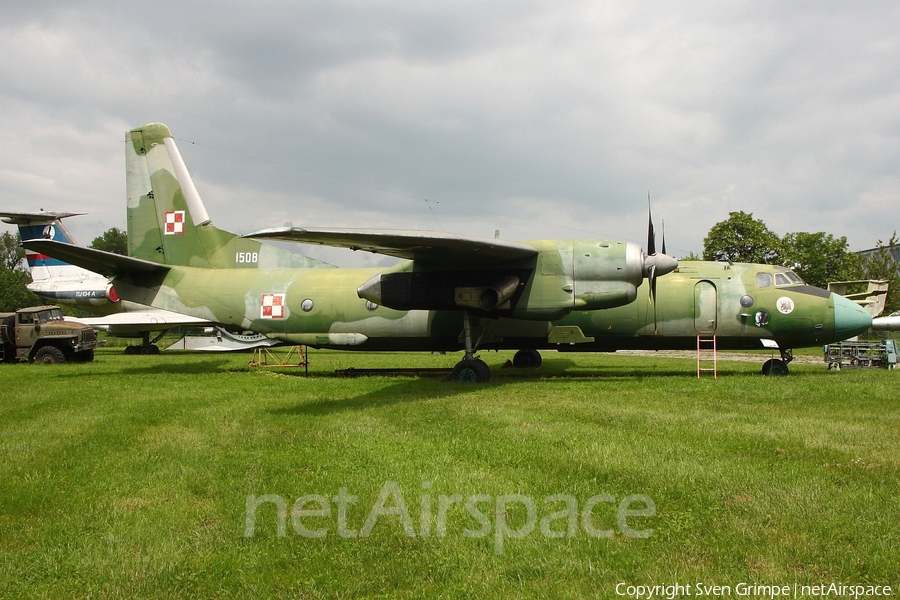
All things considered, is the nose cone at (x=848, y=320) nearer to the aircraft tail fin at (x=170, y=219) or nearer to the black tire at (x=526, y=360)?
the black tire at (x=526, y=360)

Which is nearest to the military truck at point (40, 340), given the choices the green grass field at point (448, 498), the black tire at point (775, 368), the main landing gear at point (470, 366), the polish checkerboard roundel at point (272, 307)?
the polish checkerboard roundel at point (272, 307)

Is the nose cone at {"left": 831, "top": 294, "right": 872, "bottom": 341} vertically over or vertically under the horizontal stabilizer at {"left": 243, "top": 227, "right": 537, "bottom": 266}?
under

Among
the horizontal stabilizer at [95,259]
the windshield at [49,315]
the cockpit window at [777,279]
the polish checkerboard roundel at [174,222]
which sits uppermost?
the polish checkerboard roundel at [174,222]

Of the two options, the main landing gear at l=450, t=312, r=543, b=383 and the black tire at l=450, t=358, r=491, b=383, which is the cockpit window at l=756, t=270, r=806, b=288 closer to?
the main landing gear at l=450, t=312, r=543, b=383

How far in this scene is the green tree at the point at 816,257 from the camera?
49875 mm

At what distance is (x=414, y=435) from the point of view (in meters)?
7.98

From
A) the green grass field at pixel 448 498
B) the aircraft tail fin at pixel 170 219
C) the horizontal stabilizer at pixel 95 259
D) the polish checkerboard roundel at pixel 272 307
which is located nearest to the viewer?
the green grass field at pixel 448 498

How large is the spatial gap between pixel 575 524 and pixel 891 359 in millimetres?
19260

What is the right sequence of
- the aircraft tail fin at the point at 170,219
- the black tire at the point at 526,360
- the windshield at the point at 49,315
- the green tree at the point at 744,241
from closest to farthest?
the aircraft tail fin at the point at 170,219
the black tire at the point at 526,360
the windshield at the point at 49,315
the green tree at the point at 744,241

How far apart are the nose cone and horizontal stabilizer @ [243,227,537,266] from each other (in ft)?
26.4

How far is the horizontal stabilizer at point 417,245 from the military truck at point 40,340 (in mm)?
15261

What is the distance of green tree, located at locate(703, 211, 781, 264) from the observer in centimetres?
4984

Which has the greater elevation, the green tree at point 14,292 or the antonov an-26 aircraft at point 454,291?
the green tree at point 14,292

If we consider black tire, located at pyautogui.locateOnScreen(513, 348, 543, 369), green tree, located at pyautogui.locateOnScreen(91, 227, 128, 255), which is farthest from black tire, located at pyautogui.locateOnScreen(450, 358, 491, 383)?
green tree, located at pyautogui.locateOnScreen(91, 227, 128, 255)
